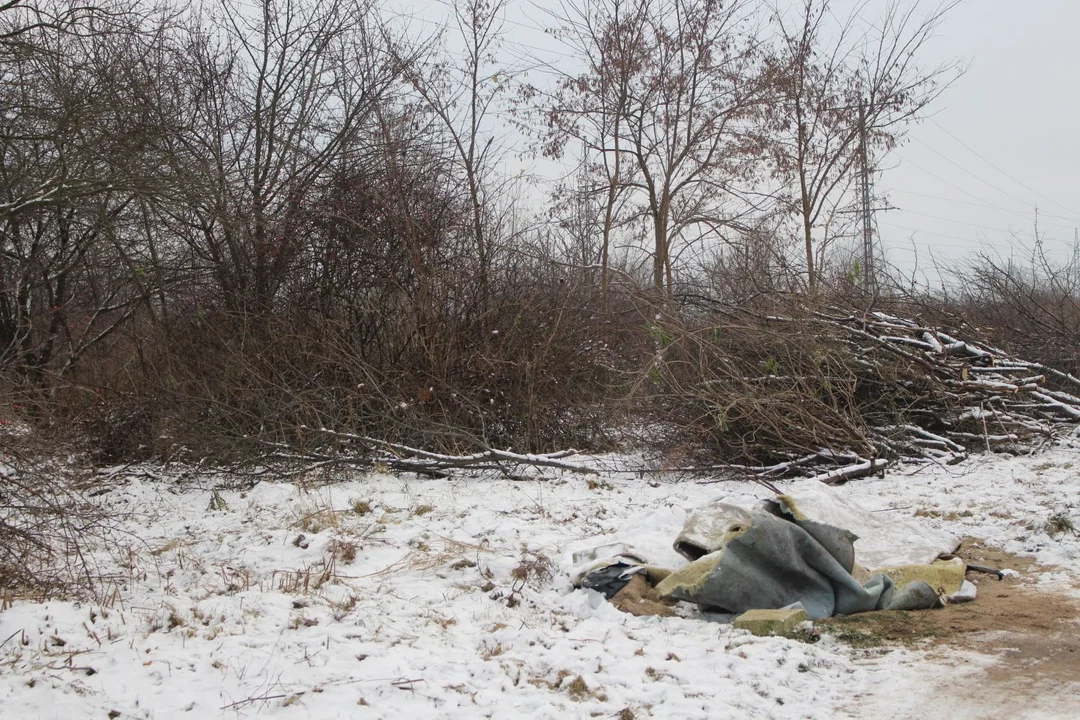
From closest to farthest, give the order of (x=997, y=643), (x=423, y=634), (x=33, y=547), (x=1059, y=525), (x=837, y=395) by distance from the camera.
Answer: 1. (x=997, y=643)
2. (x=423, y=634)
3. (x=33, y=547)
4. (x=1059, y=525)
5. (x=837, y=395)

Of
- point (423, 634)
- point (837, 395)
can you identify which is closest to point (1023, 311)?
point (837, 395)

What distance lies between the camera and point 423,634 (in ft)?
12.7

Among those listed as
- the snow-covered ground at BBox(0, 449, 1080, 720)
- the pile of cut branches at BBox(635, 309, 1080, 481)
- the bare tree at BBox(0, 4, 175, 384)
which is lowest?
the snow-covered ground at BBox(0, 449, 1080, 720)

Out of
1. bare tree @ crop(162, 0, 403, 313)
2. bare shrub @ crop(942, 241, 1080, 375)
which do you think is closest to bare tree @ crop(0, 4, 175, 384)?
bare tree @ crop(162, 0, 403, 313)

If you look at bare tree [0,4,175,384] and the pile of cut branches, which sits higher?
bare tree [0,4,175,384]

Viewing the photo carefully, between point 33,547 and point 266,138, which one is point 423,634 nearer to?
point 33,547

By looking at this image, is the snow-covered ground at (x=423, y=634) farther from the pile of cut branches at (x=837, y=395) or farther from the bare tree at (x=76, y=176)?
the bare tree at (x=76, y=176)

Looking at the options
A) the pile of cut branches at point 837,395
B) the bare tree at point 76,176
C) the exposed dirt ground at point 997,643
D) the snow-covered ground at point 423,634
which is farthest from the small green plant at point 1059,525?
the bare tree at point 76,176

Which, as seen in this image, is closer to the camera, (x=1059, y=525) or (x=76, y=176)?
(x=1059, y=525)

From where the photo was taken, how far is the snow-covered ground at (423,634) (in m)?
3.16

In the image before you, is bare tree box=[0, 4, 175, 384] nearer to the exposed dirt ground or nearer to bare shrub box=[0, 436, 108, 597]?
bare shrub box=[0, 436, 108, 597]

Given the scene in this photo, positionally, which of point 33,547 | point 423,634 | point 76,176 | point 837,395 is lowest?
point 423,634

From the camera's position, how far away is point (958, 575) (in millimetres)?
4430

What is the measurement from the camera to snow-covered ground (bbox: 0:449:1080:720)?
3160 millimetres
